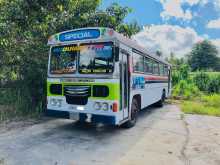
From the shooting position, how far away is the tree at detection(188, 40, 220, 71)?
6359cm

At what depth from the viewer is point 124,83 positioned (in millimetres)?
6840

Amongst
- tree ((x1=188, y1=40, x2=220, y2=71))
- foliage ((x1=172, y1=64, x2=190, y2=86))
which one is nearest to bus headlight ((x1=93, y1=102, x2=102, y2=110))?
foliage ((x1=172, y1=64, x2=190, y2=86))

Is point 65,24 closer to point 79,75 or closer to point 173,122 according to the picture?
point 79,75

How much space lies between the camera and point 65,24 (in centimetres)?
980

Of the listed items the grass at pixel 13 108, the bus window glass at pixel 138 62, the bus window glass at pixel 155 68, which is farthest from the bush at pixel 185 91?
the grass at pixel 13 108

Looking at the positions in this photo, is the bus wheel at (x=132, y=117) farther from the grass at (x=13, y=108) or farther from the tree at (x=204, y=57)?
the tree at (x=204, y=57)

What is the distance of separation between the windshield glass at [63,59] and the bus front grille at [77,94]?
1.66ft

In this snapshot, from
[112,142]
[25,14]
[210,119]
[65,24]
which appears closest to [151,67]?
[210,119]

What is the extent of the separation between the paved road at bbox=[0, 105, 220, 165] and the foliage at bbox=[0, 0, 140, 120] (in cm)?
163

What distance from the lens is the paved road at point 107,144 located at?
4.97m

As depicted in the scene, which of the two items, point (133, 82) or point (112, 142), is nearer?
point (112, 142)

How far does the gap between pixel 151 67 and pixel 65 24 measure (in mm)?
3899

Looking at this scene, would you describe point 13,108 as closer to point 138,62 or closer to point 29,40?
point 29,40

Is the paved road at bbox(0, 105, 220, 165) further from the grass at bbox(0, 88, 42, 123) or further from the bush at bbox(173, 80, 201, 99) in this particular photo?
the bush at bbox(173, 80, 201, 99)
